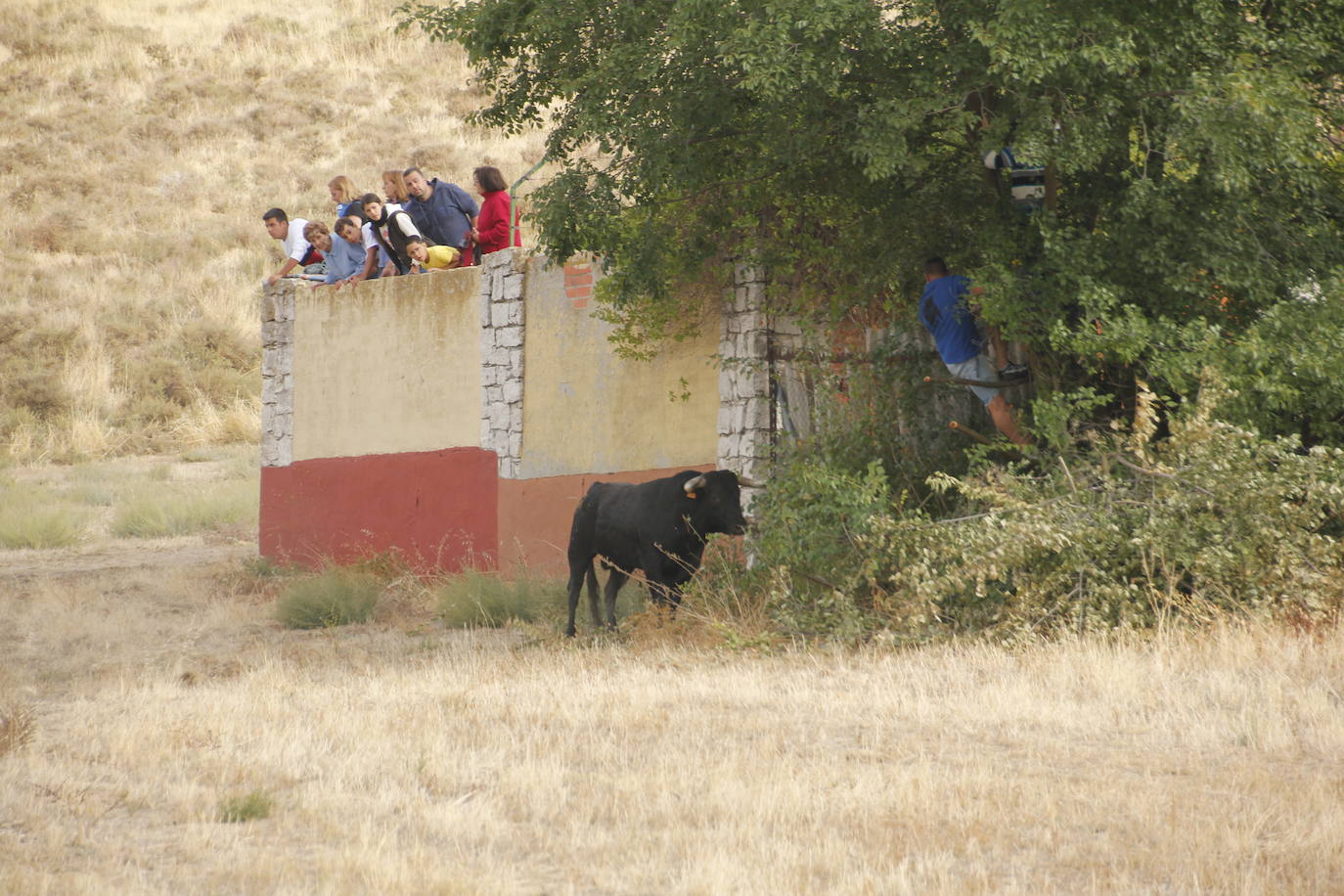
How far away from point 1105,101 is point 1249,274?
4.24ft

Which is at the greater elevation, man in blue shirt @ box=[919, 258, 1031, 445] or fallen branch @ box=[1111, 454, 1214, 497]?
man in blue shirt @ box=[919, 258, 1031, 445]

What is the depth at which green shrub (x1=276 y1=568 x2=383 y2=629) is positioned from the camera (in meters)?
12.4

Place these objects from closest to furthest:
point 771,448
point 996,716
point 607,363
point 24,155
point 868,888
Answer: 1. point 868,888
2. point 996,716
3. point 771,448
4. point 607,363
5. point 24,155

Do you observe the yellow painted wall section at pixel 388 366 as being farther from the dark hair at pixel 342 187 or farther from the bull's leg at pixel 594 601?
the bull's leg at pixel 594 601

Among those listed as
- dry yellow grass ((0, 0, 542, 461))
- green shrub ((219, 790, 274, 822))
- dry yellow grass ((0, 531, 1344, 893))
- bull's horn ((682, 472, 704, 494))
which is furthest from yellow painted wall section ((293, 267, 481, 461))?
dry yellow grass ((0, 0, 542, 461))

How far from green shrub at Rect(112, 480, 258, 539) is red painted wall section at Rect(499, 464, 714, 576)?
27.3ft

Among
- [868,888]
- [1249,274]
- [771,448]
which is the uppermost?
[1249,274]

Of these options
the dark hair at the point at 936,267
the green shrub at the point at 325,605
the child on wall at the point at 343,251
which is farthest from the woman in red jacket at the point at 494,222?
the dark hair at the point at 936,267

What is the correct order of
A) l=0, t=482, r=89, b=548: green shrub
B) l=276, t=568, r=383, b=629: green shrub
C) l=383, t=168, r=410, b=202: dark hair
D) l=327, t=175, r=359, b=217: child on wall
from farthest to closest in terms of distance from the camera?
l=0, t=482, r=89, b=548: green shrub
l=327, t=175, r=359, b=217: child on wall
l=383, t=168, r=410, b=202: dark hair
l=276, t=568, r=383, b=629: green shrub

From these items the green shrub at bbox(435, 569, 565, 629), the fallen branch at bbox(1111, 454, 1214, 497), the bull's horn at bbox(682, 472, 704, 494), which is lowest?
the green shrub at bbox(435, 569, 565, 629)

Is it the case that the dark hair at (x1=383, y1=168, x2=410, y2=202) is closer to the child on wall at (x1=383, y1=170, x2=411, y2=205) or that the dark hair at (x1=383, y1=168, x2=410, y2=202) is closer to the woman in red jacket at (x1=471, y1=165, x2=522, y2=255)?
the child on wall at (x1=383, y1=170, x2=411, y2=205)

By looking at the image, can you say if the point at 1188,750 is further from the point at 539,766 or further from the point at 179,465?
the point at 179,465

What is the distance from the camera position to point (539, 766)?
6.13 m

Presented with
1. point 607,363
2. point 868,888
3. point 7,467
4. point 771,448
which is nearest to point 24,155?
point 7,467
